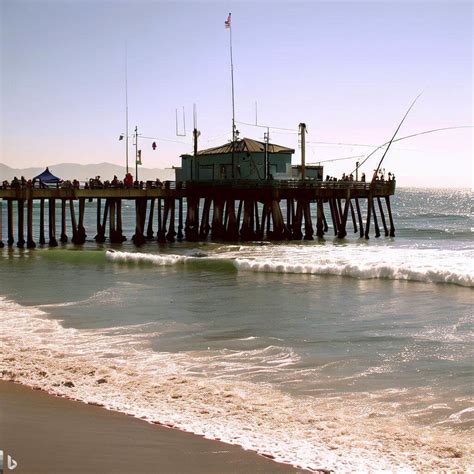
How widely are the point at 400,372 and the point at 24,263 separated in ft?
76.5

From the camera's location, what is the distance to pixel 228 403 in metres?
10.5

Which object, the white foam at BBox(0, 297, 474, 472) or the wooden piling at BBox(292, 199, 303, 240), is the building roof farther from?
the white foam at BBox(0, 297, 474, 472)

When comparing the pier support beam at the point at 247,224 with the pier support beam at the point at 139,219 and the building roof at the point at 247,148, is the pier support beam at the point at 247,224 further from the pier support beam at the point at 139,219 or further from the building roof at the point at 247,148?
the pier support beam at the point at 139,219

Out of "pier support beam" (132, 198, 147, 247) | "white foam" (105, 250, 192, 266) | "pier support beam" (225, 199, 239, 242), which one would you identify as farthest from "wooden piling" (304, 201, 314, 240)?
"white foam" (105, 250, 192, 266)

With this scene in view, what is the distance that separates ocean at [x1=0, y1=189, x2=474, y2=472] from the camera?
364 inches

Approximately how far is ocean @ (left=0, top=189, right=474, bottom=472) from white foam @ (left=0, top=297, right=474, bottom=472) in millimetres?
32

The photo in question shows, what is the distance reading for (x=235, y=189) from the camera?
135 ft

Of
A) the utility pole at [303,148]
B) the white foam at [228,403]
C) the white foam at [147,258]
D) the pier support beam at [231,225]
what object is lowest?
the white foam at [228,403]

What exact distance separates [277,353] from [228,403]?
400 centimetres

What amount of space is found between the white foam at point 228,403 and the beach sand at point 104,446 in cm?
37

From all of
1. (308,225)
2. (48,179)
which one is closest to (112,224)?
(48,179)

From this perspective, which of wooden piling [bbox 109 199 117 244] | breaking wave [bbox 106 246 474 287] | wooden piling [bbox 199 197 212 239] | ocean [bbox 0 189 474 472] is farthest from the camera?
wooden piling [bbox 199 197 212 239]

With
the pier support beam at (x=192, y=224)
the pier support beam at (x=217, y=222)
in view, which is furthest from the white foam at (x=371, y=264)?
the pier support beam at (x=192, y=224)

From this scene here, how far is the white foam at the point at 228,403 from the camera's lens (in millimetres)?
8414
